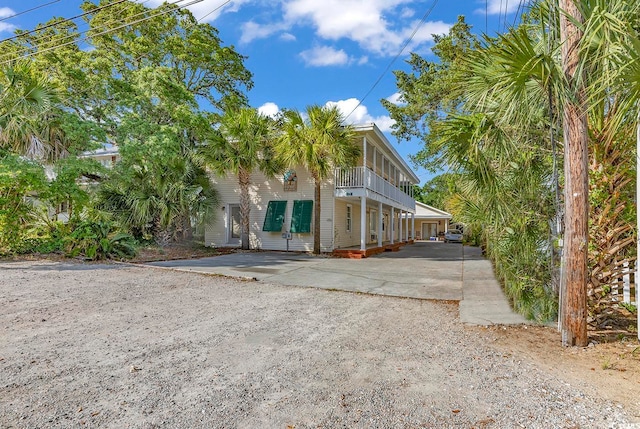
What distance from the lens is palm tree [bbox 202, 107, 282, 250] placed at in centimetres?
1535

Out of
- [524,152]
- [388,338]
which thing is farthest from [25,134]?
[524,152]

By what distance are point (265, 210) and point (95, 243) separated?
793 cm

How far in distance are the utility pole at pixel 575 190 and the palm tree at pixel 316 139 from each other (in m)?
10.3

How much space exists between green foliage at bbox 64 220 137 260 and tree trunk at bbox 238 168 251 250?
5.54m

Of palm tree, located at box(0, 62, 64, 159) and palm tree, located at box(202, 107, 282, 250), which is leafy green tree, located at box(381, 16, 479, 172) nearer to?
palm tree, located at box(202, 107, 282, 250)

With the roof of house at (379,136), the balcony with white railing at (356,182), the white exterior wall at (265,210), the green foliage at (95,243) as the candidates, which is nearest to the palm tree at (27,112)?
the green foliage at (95,243)

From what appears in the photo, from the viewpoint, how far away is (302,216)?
1703cm

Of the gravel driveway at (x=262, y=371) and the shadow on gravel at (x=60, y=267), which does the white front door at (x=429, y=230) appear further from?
the gravel driveway at (x=262, y=371)

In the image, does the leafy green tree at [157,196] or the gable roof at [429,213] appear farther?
the gable roof at [429,213]

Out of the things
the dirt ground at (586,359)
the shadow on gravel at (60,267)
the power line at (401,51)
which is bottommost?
the dirt ground at (586,359)

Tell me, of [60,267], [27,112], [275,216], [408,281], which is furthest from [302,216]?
[27,112]

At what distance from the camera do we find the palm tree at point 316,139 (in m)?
14.1

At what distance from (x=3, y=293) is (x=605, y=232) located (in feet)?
30.6

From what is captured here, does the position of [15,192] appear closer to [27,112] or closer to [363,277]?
[27,112]
